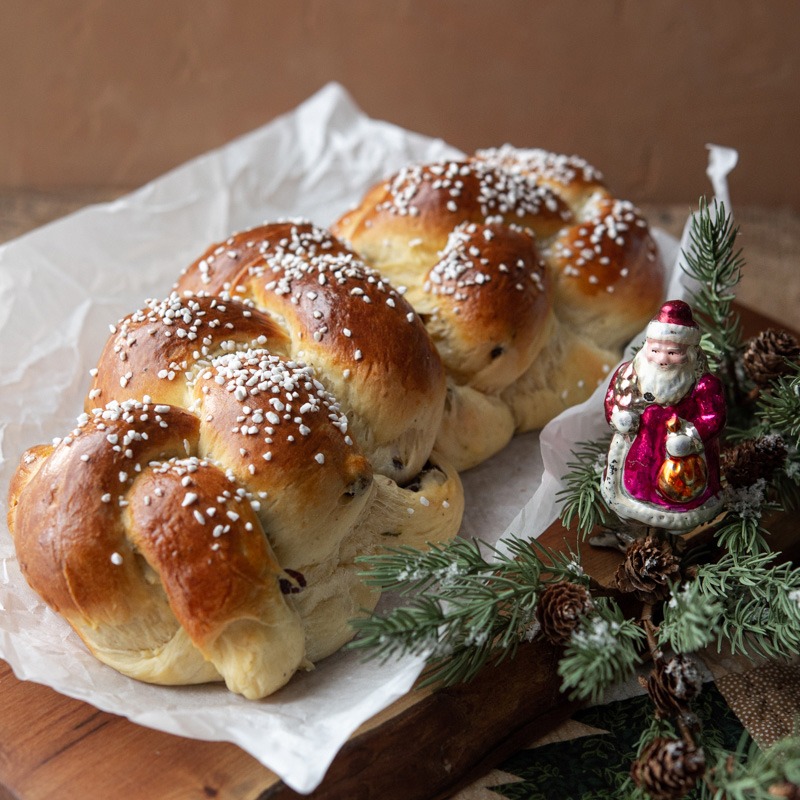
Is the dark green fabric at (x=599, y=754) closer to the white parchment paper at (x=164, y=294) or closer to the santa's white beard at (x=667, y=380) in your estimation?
the white parchment paper at (x=164, y=294)

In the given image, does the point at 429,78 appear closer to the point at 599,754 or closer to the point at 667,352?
the point at 667,352

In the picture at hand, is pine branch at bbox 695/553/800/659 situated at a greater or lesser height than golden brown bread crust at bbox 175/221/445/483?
lesser

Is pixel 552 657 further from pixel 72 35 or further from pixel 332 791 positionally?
pixel 72 35

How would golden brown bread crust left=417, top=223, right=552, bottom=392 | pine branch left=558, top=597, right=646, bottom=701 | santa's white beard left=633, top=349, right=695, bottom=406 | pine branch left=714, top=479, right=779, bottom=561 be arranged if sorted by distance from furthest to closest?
golden brown bread crust left=417, top=223, right=552, bottom=392, pine branch left=714, top=479, right=779, bottom=561, santa's white beard left=633, top=349, right=695, bottom=406, pine branch left=558, top=597, right=646, bottom=701

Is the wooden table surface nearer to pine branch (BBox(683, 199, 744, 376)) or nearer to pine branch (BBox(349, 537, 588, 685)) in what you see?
pine branch (BBox(349, 537, 588, 685))

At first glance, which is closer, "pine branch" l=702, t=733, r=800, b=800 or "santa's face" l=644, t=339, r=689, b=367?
"pine branch" l=702, t=733, r=800, b=800

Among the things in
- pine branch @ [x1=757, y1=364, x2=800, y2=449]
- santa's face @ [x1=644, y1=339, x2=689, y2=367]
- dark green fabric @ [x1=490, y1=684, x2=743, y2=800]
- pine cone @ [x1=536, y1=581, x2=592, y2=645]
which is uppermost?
santa's face @ [x1=644, y1=339, x2=689, y2=367]

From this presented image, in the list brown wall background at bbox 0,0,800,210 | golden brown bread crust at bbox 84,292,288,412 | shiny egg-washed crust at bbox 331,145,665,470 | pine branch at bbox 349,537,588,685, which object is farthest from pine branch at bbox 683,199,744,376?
brown wall background at bbox 0,0,800,210
